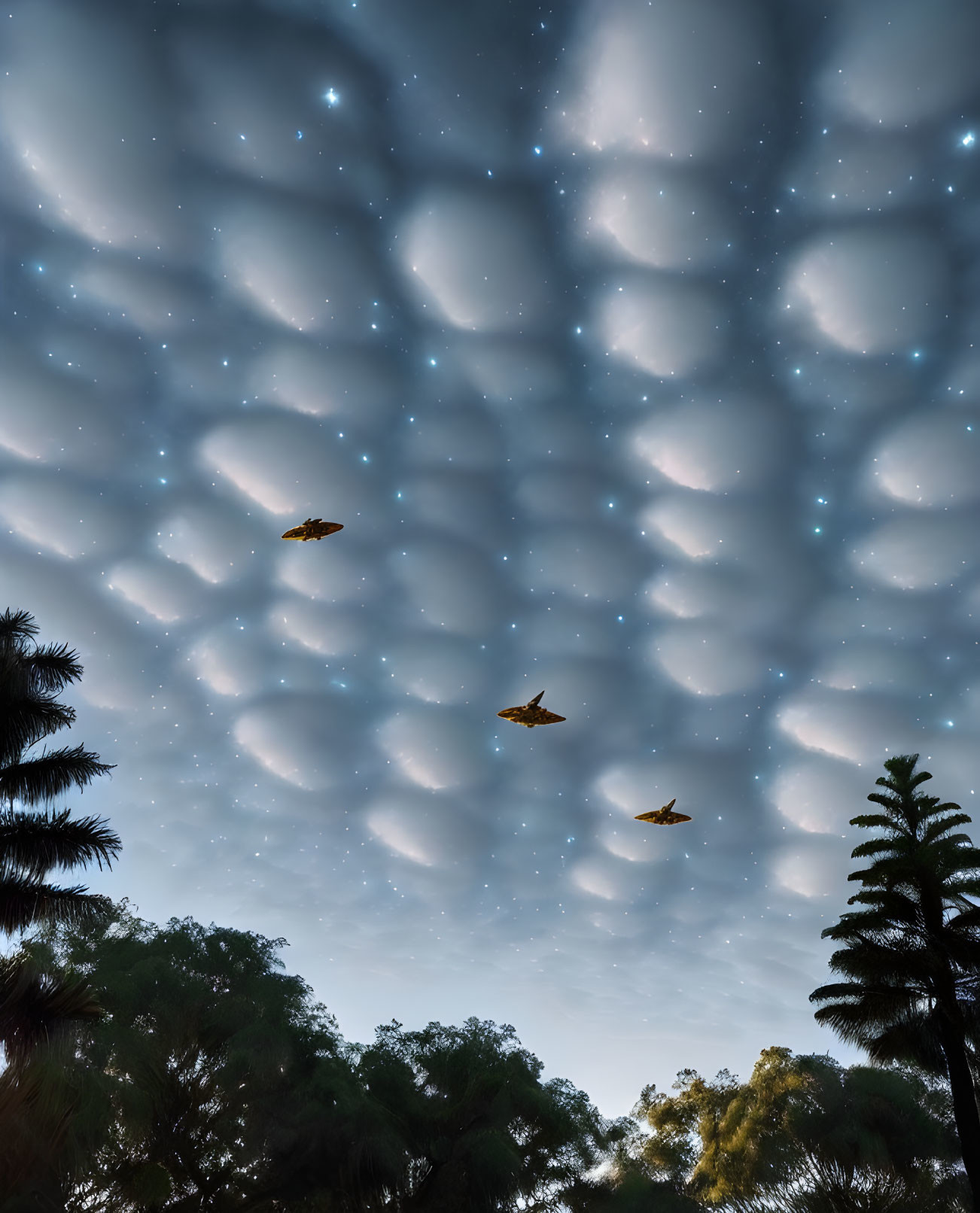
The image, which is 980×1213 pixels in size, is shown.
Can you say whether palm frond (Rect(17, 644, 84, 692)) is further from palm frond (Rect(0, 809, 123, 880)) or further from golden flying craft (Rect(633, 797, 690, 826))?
golden flying craft (Rect(633, 797, 690, 826))

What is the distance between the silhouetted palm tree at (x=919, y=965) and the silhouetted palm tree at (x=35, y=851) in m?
15.1

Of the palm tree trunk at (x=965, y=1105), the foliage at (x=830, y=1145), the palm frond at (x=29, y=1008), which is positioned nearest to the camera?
the palm frond at (x=29, y=1008)

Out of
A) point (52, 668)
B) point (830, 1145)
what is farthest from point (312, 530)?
point (830, 1145)

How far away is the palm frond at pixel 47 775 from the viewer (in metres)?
10.6

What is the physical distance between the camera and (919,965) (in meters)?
15.4

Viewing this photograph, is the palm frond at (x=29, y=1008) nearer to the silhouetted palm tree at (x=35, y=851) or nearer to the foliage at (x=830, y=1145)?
the silhouetted palm tree at (x=35, y=851)

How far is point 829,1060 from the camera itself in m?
28.8

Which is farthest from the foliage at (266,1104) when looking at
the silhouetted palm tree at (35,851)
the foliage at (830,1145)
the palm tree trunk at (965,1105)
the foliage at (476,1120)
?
the palm tree trunk at (965,1105)

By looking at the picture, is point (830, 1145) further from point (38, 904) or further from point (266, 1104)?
point (38, 904)

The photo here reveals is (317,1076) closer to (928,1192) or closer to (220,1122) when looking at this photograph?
(220,1122)

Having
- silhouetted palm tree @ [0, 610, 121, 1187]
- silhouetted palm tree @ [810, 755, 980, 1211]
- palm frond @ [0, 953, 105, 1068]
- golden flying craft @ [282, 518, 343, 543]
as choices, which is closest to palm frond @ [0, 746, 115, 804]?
silhouetted palm tree @ [0, 610, 121, 1187]

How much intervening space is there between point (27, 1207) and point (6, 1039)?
310 inches

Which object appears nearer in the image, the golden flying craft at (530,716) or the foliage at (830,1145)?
the golden flying craft at (530,716)

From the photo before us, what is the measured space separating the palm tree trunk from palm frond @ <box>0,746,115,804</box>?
1729 centimetres
